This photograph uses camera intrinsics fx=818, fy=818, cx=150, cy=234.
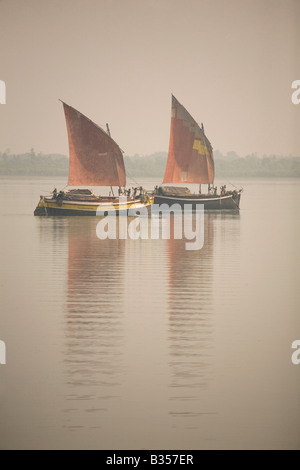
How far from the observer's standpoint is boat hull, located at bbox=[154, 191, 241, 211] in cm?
2731

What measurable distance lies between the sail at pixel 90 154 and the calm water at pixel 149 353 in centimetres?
1264

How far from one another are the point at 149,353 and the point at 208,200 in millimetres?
21338

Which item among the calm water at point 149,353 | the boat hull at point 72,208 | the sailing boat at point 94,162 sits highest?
the sailing boat at point 94,162

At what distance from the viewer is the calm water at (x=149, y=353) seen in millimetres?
4898

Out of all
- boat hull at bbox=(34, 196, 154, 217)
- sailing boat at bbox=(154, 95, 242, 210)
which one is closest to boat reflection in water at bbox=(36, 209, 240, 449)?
boat hull at bbox=(34, 196, 154, 217)

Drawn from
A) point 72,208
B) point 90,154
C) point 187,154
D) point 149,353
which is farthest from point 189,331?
point 187,154

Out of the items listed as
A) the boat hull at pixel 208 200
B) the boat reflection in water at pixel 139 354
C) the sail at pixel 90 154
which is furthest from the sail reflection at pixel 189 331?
the boat hull at pixel 208 200

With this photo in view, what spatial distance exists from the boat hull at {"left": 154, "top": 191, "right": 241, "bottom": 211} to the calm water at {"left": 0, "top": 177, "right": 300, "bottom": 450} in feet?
49.9

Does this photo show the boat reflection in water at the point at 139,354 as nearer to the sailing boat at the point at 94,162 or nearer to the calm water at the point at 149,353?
the calm water at the point at 149,353

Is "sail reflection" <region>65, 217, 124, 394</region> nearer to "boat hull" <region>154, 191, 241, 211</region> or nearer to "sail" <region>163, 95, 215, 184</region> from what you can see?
"boat hull" <region>154, 191, 241, 211</region>

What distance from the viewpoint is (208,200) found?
2750 centimetres

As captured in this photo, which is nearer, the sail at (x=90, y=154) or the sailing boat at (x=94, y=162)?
the sailing boat at (x=94, y=162)
